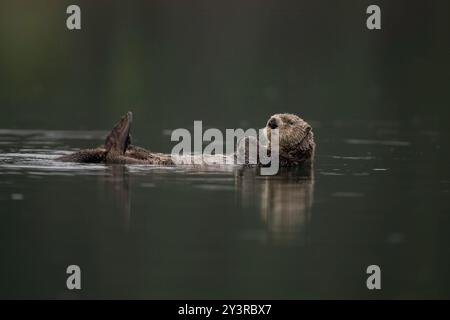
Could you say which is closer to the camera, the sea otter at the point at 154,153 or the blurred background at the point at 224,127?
the blurred background at the point at 224,127

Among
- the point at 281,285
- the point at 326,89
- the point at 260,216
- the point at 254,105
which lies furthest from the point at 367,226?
the point at 326,89

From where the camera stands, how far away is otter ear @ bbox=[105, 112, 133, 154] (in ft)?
39.1

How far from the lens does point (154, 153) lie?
1309cm

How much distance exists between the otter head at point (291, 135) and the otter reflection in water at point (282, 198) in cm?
25

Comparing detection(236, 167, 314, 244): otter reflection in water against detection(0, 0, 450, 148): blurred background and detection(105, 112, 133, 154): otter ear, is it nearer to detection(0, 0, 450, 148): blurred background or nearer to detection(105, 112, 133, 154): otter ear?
detection(105, 112, 133, 154): otter ear

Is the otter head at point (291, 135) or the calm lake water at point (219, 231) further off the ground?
the otter head at point (291, 135)

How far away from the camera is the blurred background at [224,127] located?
853 centimetres

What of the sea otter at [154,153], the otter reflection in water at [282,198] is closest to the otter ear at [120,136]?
the sea otter at [154,153]

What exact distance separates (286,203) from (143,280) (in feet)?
10.6

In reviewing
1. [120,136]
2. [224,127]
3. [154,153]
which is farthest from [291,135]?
[224,127]

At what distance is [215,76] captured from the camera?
30406 mm

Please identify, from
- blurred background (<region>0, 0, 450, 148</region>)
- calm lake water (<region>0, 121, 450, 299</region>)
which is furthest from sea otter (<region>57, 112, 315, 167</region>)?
blurred background (<region>0, 0, 450, 148</region>)

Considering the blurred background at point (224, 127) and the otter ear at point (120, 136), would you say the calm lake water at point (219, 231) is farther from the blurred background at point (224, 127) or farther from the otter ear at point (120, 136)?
the otter ear at point (120, 136)
